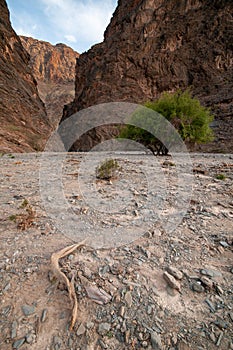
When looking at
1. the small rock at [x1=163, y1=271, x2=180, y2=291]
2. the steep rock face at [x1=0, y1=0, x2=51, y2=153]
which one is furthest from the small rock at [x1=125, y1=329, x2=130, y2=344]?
the steep rock face at [x1=0, y1=0, x2=51, y2=153]

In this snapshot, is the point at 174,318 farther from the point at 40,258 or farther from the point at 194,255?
the point at 40,258

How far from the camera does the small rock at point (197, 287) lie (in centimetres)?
174

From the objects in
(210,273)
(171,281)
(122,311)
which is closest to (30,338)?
(122,311)

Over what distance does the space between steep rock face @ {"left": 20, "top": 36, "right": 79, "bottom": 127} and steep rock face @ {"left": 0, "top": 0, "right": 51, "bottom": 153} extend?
59674 mm

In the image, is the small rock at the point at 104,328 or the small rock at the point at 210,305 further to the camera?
the small rock at the point at 210,305

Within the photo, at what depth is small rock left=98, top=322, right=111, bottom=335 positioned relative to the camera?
1.41m

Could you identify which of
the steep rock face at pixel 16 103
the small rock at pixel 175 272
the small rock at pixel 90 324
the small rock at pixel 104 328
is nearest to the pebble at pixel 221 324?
the small rock at pixel 175 272

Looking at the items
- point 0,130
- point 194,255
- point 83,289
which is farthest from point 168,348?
point 0,130

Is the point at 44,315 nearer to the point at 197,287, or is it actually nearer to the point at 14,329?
the point at 14,329

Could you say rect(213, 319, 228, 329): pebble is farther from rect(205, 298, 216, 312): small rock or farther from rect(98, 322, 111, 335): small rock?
rect(98, 322, 111, 335): small rock

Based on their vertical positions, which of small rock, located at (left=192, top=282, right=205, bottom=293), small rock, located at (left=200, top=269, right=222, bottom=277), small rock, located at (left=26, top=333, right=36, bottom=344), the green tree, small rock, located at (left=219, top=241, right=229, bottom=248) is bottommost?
small rock, located at (left=26, top=333, right=36, bottom=344)

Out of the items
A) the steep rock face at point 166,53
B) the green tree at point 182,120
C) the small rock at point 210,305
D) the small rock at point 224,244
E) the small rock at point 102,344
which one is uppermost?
the steep rock face at point 166,53

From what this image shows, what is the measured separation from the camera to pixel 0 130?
70.5 feet

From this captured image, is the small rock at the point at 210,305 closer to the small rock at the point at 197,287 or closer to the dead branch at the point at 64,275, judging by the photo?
the small rock at the point at 197,287
